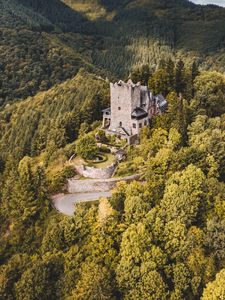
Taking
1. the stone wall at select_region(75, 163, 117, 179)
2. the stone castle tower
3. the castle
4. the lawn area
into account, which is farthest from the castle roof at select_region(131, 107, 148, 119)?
the stone wall at select_region(75, 163, 117, 179)

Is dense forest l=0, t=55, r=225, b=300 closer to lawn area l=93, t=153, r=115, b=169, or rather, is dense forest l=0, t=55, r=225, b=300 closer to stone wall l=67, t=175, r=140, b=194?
stone wall l=67, t=175, r=140, b=194

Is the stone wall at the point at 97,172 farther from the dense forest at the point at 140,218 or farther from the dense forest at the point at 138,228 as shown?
the dense forest at the point at 140,218

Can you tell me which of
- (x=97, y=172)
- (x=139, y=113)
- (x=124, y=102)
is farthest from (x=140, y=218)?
(x=124, y=102)

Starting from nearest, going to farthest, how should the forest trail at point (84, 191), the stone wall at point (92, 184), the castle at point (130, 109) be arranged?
1. the forest trail at point (84, 191)
2. the stone wall at point (92, 184)
3. the castle at point (130, 109)

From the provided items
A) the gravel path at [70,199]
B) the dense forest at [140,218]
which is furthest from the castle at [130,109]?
the gravel path at [70,199]

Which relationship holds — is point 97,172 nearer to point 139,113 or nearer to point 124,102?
point 139,113

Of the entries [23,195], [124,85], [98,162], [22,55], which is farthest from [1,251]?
[22,55]

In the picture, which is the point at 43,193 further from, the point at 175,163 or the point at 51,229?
the point at 175,163
